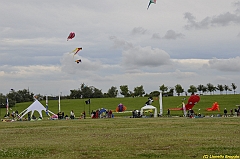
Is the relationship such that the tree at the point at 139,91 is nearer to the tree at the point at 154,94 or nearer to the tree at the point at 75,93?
the tree at the point at 154,94

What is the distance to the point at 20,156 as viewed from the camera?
1572cm

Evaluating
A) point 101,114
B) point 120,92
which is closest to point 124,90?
point 120,92

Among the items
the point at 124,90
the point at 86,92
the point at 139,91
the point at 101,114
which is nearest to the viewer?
the point at 101,114

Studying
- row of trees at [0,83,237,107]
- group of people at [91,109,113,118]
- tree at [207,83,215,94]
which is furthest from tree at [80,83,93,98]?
group of people at [91,109,113,118]

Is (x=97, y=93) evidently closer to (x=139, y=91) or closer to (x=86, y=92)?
(x=86, y=92)

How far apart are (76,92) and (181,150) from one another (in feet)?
496

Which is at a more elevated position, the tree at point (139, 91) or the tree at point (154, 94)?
the tree at point (139, 91)

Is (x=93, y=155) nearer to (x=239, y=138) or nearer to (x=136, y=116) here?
(x=239, y=138)

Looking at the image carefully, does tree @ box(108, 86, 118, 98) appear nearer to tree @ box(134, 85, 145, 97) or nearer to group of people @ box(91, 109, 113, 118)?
tree @ box(134, 85, 145, 97)

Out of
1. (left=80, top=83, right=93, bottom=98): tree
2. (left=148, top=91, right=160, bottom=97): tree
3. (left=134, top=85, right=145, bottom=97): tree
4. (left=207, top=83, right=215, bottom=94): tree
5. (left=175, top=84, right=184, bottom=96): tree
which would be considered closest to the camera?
(left=148, top=91, right=160, bottom=97): tree

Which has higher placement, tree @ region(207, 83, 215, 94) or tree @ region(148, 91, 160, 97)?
tree @ region(207, 83, 215, 94)

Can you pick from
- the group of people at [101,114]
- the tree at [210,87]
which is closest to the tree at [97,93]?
the tree at [210,87]

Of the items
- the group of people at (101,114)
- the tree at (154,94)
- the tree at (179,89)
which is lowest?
the group of people at (101,114)

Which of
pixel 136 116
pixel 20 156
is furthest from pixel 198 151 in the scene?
pixel 136 116
